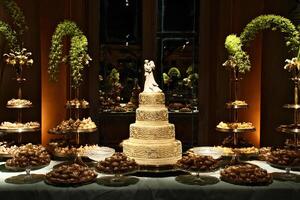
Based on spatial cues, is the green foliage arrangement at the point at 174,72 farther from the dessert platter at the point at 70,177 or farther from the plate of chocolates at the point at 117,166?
the dessert platter at the point at 70,177

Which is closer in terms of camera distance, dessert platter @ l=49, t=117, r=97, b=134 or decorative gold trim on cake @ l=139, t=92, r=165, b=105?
decorative gold trim on cake @ l=139, t=92, r=165, b=105

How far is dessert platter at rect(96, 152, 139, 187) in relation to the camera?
10.4 feet

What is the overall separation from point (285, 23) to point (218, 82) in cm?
112

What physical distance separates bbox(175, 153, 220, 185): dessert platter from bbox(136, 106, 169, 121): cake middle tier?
0.53 m

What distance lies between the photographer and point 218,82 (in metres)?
5.01

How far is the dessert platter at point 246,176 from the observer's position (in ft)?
10.4

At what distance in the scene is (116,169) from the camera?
3164 mm

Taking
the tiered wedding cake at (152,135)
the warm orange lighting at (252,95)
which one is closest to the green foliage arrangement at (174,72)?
the warm orange lighting at (252,95)

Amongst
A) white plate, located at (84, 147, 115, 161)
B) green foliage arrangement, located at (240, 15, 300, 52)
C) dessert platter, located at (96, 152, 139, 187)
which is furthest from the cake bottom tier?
green foliage arrangement, located at (240, 15, 300, 52)

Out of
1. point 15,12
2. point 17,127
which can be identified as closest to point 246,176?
point 17,127

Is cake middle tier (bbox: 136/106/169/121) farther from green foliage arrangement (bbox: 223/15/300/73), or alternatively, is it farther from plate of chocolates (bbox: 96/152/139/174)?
green foliage arrangement (bbox: 223/15/300/73)

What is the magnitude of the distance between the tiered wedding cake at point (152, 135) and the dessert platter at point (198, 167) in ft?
1.02

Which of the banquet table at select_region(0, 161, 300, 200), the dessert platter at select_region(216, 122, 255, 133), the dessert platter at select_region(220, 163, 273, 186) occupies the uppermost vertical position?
the dessert platter at select_region(216, 122, 255, 133)

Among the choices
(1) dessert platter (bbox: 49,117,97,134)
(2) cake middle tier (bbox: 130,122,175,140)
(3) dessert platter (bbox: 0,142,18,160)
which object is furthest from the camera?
(1) dessert platter (bbox: 49,117,97,134)
